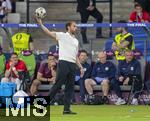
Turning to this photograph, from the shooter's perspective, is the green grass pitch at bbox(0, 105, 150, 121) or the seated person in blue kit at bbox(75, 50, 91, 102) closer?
the green grass pitch at bbox(0, 105, 150, 121)

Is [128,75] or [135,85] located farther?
[128,75]

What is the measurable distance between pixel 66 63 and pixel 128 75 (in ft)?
13.2

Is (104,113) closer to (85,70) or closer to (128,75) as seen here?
(128,75)

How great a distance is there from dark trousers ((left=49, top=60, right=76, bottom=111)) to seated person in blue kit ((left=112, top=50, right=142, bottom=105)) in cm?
369

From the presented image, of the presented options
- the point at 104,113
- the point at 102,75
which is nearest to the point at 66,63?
the point at 104,113

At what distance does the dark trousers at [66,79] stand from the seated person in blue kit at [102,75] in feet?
11.8

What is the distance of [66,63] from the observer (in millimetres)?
19203

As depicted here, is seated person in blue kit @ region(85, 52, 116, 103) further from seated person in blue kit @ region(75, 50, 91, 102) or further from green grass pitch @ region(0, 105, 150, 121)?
green grass pitch @ region(0, 105, 150, 121)

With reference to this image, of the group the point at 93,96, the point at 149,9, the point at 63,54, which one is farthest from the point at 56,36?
the point at 149,9

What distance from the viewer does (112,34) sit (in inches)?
941

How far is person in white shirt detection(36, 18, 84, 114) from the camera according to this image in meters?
19.1

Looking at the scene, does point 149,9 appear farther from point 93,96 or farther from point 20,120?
point 20,120

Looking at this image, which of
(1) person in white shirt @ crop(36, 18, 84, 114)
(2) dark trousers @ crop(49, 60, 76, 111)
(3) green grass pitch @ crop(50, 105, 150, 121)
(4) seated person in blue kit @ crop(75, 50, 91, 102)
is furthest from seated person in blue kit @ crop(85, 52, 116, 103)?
(2) dark trousers @ crop(49, 60, 76, 111)

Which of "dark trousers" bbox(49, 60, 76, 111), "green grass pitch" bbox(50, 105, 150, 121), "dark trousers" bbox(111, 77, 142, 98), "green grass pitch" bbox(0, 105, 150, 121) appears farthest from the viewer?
"dark trousers" bbox(111, 77, 142, 98)
